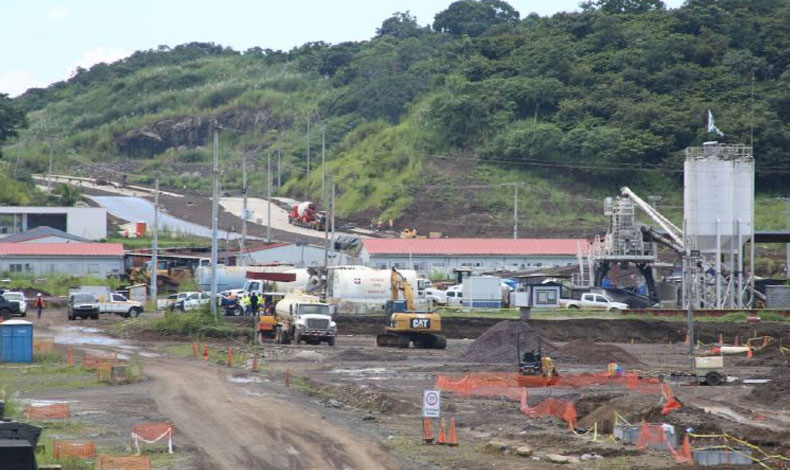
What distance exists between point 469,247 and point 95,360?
5327 centimetres

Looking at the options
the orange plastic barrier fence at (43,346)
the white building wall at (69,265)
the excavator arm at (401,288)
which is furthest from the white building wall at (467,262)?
the orange plastic barrier fence at (43,346)

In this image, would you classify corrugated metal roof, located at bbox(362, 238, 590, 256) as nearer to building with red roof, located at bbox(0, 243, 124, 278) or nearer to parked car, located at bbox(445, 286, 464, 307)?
parked car, located at bbox(445, 286, 464, 307)

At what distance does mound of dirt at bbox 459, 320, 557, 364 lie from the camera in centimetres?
5303

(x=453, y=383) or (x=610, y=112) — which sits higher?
(x=610, y=112)

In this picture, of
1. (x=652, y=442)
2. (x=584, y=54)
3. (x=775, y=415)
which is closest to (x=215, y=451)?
(x=652, y=442)

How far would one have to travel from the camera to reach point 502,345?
2138 inches

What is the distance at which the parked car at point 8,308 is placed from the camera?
2758 inches

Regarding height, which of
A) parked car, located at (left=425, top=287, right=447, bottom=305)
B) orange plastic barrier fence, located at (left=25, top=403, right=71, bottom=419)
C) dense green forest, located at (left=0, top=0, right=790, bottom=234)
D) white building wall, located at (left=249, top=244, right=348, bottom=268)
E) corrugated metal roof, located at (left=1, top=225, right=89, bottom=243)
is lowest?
orange plastic barrier fence, located at (left=25, top=403, right=71, bottom=419)

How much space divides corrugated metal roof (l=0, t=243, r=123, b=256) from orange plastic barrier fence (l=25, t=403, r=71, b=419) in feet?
197

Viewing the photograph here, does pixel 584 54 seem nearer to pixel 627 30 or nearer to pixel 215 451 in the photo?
pixel 627 30

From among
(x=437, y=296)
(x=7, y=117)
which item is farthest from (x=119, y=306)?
(x=7, y=117)

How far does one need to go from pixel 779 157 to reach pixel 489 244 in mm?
37716

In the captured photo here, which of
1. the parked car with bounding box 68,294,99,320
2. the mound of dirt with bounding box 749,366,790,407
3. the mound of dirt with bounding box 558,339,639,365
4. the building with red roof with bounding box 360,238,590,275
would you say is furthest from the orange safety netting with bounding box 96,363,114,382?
the building with red roof with bounding box 360,238,590,275

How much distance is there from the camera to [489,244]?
9975cm
